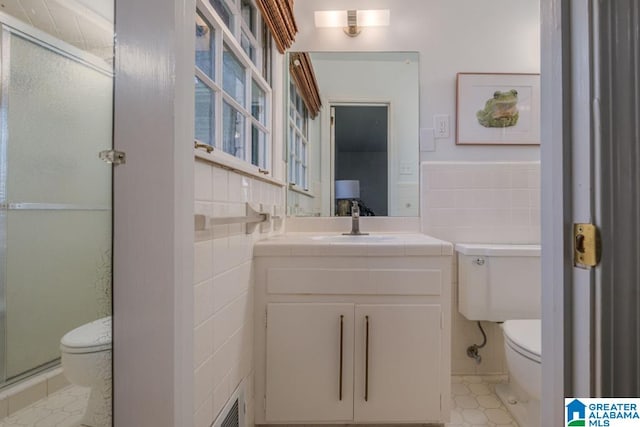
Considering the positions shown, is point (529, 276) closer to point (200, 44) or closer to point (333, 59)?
point (333, 59)

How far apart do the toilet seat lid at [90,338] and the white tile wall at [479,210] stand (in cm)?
152

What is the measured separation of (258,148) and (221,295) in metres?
0.83

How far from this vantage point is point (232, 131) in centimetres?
120

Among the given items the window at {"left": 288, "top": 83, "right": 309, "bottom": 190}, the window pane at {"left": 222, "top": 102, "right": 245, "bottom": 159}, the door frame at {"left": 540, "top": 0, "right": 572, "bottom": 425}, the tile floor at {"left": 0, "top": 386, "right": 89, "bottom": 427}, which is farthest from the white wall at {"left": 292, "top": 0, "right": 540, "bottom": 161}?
the tile floor at {"left": 0, "top": 386, "right": 89, "bottom": 427}

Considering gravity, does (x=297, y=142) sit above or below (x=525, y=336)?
above

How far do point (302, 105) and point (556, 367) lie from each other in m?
1.71

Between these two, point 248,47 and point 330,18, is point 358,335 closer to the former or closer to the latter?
point 248,47

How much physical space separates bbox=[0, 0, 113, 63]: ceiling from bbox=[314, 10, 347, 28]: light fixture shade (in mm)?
1127

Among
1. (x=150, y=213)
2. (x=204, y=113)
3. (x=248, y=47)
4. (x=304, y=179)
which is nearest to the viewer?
(x=150, y=213)

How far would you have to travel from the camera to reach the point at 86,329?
92 cm

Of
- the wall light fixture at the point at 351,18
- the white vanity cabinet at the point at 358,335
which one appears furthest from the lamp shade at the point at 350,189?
the wall light fixture at the point at 351,18

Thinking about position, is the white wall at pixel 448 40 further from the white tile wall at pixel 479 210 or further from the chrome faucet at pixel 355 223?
the chrome faucet at pixel 355 223

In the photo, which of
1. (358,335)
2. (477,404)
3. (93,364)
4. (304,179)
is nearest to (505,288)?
(477,404)

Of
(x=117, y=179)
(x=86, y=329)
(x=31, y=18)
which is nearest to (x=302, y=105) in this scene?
(x=31, y=18)
